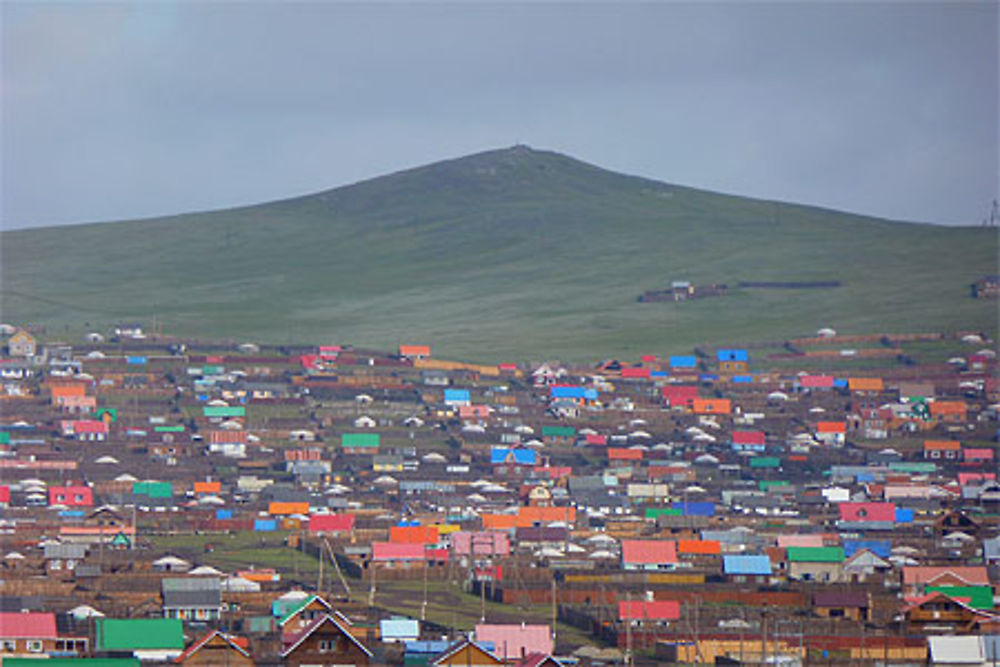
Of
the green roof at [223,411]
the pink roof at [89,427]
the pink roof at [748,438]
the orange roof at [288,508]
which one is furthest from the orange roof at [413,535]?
the pink roof at [748,438]

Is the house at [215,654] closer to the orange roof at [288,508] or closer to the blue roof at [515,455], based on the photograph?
the orange roof at [288,508]

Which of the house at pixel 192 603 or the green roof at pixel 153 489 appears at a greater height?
the green roof at pixel 153 489

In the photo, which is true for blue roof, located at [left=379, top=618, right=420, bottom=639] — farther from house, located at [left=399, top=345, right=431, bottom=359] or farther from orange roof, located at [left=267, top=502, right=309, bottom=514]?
house, located at [left=399, top=345, right=431, bottom=359]

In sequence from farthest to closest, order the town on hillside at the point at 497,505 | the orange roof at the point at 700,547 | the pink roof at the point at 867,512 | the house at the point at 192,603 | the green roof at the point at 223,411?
the green roof at the point at 223,411, the pink roof at the point at 867,512, the orange roof at the point at 700,547, the house at the point at 192,603, the town on hillside at the point at 497,505

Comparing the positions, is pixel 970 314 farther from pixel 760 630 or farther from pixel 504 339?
pixel 760 630

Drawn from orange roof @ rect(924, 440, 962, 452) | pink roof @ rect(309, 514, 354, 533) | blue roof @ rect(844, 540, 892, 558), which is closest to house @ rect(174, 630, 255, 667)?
blue roof @ rect(844, 540, 892, 558)

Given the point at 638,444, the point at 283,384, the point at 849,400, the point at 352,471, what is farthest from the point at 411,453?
the point at 849,400

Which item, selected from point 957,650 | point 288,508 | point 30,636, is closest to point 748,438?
point 288,508

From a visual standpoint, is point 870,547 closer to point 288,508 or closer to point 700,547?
point 700,547
